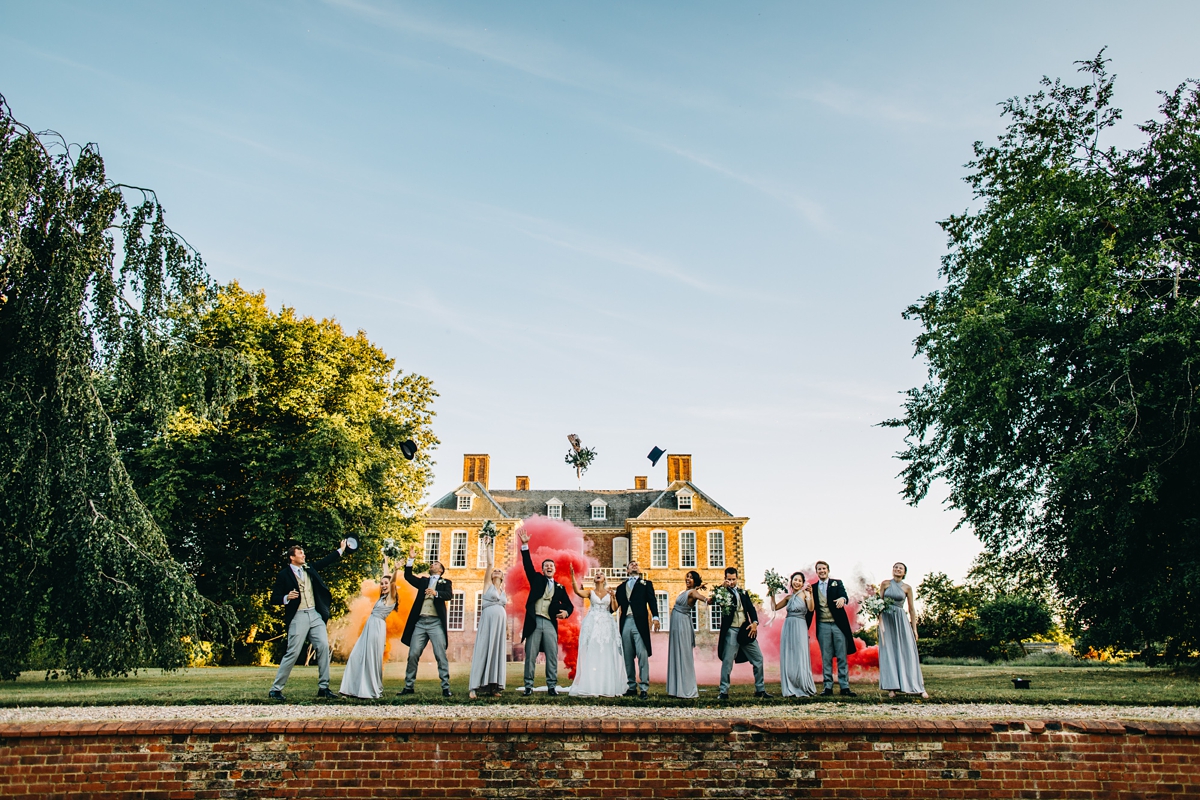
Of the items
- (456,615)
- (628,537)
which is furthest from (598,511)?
(456,615)

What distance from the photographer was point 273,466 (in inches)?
934

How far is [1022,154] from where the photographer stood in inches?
810

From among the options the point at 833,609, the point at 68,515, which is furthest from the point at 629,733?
the point at 68,515

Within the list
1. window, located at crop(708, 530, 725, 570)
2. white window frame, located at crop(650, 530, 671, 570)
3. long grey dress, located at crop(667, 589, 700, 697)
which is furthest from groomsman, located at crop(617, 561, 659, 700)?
window, located at crop(708, 530, 725, 570)

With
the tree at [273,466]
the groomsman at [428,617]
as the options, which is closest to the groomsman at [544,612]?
the groomsman at [428,617]

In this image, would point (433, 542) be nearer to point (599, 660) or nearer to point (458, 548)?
point (458, 548)

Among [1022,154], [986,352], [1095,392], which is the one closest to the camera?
[1095,392]

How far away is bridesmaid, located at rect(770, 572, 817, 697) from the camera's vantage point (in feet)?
38.1

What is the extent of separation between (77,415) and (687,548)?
123 ft

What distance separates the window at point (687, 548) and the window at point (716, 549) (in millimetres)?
936

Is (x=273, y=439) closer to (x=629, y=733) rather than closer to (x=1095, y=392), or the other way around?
(x=629, y=733)

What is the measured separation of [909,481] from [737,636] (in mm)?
12059

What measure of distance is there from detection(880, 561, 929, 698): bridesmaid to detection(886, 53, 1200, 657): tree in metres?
6.60

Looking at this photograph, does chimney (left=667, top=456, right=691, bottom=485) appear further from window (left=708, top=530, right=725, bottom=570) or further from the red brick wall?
the red brick wall
